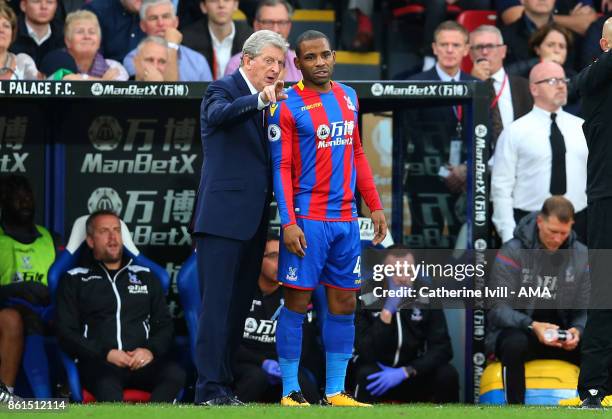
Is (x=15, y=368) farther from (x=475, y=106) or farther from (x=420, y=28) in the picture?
(x=420, y=28)

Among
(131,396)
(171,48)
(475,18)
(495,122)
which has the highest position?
(475,18)

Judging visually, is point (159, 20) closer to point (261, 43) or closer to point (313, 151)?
point (261, 43)

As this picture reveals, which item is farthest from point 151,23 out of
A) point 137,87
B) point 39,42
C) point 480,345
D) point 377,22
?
point 480,345

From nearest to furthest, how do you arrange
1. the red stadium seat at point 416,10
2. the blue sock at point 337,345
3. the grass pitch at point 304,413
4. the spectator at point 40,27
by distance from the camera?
1. the grass pitch at point 304,413
2. the blue sock at point 337,345
3. the spectator at point 40,27
4. the red stadium seat at point 416,10

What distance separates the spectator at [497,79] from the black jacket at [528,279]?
1.37m

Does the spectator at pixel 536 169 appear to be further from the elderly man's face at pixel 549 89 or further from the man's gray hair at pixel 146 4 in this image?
the man's gray hair at pixel 146 4

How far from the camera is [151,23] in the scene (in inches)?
432

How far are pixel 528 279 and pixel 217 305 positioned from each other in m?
2.88

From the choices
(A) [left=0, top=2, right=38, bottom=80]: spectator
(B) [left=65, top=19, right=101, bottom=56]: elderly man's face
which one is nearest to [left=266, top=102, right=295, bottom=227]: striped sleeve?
(A) [left=0, top=2, right=38, bottom=80]: spectator

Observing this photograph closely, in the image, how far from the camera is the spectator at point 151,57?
10.1 metres

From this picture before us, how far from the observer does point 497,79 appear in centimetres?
1114

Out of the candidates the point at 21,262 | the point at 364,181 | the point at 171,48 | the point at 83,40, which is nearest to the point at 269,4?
the point at 171,48

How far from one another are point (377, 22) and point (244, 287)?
5.84 meters

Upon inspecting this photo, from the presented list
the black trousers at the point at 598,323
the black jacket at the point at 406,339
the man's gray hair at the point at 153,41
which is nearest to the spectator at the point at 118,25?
the man's gray hair at the point at 153,41
